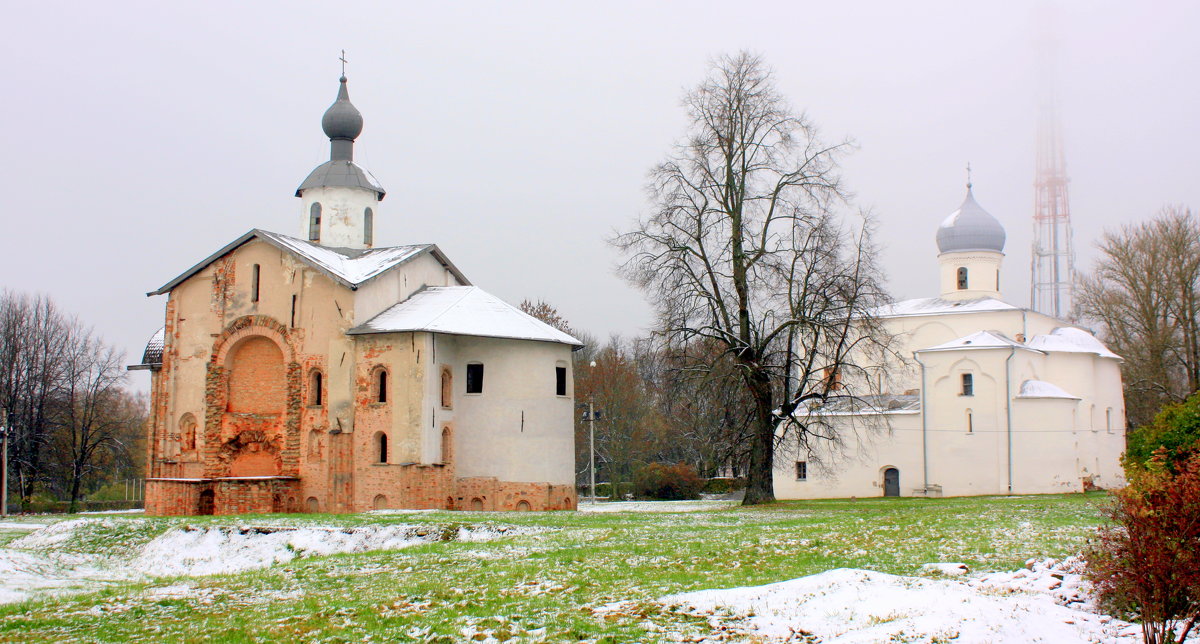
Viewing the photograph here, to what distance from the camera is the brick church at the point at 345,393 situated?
29156mm

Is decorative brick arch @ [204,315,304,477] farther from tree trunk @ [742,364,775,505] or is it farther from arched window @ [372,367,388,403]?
tree trunk @ [742,364,775,505]

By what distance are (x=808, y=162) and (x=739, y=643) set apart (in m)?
18.5

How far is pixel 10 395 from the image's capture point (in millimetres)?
48438

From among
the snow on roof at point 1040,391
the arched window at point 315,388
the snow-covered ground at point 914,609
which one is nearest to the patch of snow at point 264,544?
the snow-covered ground at point 914,609

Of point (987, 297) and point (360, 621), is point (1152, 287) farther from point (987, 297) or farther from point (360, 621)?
point (360, 621)

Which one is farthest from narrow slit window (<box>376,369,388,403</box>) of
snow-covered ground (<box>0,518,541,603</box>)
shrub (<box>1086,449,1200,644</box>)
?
shrub (<box>1086,449,1200,644</box>)

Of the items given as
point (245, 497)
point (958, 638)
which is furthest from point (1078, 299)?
A: point (958, 638)

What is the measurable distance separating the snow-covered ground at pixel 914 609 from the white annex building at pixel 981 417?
28905 millimetres

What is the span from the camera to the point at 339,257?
32.9 m

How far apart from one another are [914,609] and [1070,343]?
4072cm

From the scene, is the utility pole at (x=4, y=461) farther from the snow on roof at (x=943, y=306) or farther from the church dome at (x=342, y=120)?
the snow on roof at (x=943, y=306)

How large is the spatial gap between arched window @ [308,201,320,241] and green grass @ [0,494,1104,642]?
2109 centimetres

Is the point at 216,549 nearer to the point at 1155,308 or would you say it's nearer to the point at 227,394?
the point at 227,394

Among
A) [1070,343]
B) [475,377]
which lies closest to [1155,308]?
[1070,343]
